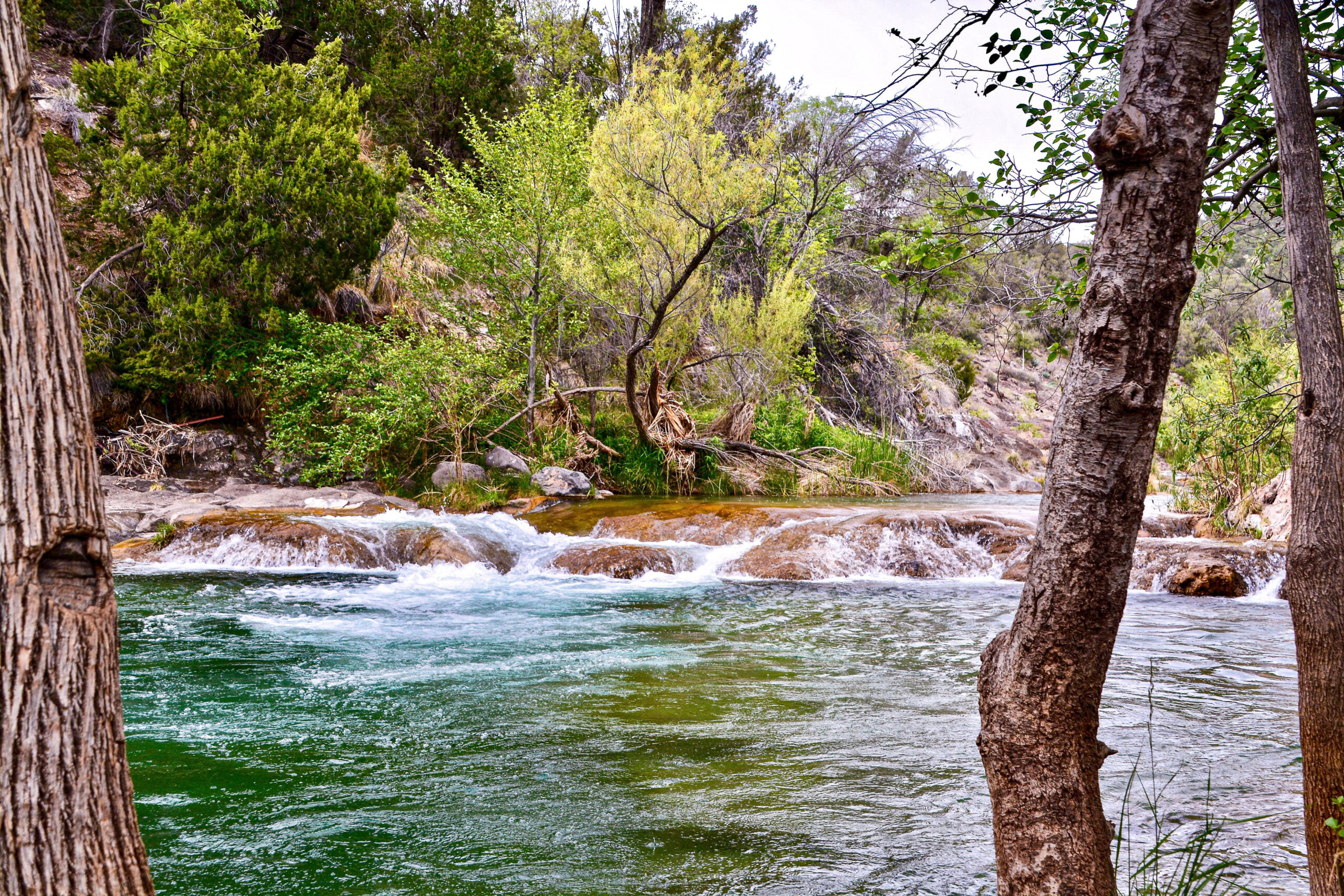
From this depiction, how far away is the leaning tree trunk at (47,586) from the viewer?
1574mm

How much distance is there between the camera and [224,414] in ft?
49.6

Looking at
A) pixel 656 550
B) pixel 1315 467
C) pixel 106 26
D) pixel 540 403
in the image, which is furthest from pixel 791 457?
pixel 106 26

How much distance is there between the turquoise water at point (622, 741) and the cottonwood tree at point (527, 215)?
7621 mm

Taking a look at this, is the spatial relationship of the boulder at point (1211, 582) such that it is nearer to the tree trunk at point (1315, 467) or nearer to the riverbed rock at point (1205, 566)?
the riverbed rock at point (1205, 566)

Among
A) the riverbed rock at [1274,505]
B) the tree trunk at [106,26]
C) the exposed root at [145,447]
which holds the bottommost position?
the riverbed rock at [1274,505]

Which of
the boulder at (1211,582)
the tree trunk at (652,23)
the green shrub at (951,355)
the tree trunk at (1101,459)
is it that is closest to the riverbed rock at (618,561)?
the boulder at (1211,582)

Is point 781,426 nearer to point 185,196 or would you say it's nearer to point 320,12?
point 185,196

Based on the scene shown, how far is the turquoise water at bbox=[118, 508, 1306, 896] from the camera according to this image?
3.47 metres

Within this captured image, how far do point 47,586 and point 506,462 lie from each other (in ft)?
43.5

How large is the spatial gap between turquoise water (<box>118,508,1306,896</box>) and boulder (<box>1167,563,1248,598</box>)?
0.52m

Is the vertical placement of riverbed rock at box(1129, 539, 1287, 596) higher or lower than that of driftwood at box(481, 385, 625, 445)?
lower

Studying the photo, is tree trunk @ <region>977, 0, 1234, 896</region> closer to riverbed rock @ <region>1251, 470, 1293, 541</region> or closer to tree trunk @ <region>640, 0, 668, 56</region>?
riverbed rock @ <region>1251, 470, 1293, 541</region>

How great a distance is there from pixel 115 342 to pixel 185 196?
8.62ft


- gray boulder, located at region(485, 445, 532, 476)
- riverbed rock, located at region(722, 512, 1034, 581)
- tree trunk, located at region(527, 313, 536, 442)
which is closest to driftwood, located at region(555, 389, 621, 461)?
tree trunk, located at region(527, 313, 536, 442)
